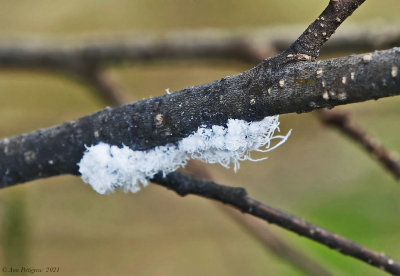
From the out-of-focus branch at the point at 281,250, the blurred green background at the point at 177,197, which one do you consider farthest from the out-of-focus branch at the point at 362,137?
the blurred green background at the point at 177,197

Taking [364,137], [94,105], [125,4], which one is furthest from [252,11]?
[364,137]

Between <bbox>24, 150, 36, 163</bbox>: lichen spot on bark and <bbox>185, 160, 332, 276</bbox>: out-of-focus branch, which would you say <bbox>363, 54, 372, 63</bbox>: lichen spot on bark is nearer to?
<bbox>24, 150, 36, 163</bbox>: lichen spot on bark

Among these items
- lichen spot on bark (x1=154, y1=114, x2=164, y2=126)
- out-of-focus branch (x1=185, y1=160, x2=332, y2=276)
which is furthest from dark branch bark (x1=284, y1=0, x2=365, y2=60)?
out-of-focus branch (x1=185, y1=160, x2=332, y2=276)

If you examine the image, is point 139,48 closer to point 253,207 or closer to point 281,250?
point 281,250

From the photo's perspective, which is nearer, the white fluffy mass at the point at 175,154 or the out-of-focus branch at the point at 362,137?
the white fluffy mass at the point at 175,154

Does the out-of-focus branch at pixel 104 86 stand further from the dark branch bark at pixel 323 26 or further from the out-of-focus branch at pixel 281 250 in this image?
the dark branch bark at pixel 323 26

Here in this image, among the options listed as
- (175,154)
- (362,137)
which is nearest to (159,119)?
(175,154)

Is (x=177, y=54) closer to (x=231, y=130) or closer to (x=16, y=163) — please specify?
(x=16, y=163)

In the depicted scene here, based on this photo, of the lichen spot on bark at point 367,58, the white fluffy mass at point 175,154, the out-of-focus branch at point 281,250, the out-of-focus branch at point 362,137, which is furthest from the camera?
the out-of-focus branch at point 281,250
